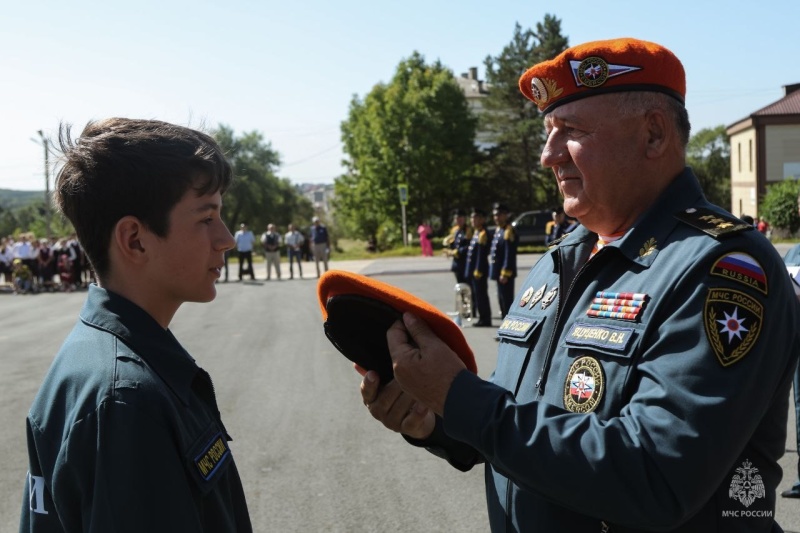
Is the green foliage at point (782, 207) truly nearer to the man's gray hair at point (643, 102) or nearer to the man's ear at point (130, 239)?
the man's gray hair at point (643, 102)

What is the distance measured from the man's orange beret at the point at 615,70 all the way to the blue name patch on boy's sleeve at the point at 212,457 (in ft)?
4.22

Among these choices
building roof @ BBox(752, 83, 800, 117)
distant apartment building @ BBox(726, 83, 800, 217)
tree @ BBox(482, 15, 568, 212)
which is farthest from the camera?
tree @ BBox(482, 15, 568, 212)

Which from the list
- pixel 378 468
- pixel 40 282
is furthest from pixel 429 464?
pixel 40 282

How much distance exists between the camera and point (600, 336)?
1.94 meters

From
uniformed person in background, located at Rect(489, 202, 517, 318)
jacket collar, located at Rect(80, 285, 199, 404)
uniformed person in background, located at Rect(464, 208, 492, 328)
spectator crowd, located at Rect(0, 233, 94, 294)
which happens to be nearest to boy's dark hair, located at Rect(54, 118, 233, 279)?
jacket collar, located at Rect(80, 285, 199, 404)

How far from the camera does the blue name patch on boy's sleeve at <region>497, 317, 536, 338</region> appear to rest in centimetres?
232

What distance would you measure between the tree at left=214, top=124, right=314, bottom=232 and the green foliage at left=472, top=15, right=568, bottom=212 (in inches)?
876

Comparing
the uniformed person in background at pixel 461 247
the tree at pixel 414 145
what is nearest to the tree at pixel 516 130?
the tree at pixel 414 145

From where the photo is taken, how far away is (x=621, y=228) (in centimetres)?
231

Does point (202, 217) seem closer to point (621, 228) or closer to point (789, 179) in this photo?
point (621, 228)

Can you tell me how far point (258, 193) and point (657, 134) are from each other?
73.8 metres

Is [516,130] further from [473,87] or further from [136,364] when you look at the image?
[136,364]

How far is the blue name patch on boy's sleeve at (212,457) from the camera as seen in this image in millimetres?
1671

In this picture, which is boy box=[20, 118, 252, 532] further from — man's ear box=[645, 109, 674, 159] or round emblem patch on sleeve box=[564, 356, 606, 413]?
man's ear box=[645, 109, 674, 159]
